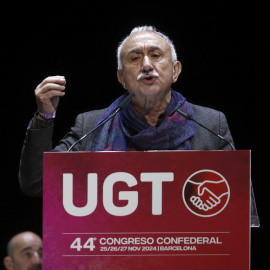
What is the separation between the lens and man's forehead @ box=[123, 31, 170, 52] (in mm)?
2080

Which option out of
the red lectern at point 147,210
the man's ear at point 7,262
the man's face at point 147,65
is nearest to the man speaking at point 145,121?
the man's face at point 147,65

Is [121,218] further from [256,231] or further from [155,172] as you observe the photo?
[256,231]

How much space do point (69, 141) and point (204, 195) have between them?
0.77 m

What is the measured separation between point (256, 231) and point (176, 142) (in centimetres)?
97

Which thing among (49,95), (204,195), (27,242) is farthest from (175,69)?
(27,242)

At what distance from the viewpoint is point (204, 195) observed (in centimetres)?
142

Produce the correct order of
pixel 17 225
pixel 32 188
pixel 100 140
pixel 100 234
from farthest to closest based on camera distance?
pixel 17 225, pixel 100 140, pixel 32 188, pixel 100 234

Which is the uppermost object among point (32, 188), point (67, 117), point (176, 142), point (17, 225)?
point (67, 117)

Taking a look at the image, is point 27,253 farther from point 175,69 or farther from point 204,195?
point 204,195

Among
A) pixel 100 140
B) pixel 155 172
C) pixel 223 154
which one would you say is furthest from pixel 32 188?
pixel 223 154

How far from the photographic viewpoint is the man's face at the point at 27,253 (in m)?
2.93

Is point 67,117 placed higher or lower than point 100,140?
higher

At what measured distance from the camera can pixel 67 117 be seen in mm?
2787

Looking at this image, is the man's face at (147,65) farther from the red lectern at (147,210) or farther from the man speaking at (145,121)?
the red lectern at (147,210)
